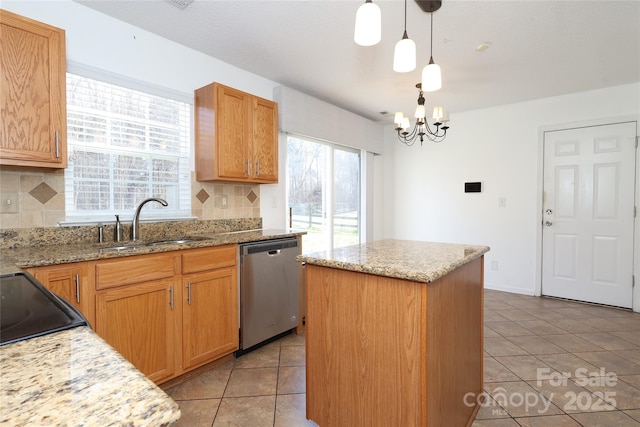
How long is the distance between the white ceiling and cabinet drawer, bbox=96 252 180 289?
65.3 inches

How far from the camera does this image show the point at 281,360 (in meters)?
2.50

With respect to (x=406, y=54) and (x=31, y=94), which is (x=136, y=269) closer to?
(x=31, y=94)

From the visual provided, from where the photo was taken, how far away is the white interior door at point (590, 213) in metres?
3.58

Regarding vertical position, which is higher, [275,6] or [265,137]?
[275,6]

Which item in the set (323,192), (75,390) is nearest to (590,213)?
(323,192)

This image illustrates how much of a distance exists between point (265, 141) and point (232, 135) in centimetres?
37

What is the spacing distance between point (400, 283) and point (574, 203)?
3714 mm

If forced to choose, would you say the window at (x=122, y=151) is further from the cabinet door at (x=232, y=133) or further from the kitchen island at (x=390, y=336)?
the kitchen island at (x=390, y=336)

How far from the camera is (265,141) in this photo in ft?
9.91

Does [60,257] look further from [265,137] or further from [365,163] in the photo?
[365,163]

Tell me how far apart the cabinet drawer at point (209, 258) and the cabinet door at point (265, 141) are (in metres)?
0.83

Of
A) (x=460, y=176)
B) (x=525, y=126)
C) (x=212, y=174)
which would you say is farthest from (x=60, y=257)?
(x=525, y=126)

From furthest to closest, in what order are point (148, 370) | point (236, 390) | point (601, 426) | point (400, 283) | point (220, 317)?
point (220, 317)
point (236, 390)
point (148, 370)
point (601, 426)
point (400, 283)

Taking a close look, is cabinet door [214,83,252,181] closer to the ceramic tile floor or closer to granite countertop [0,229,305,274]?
granite countertop [0,229,305,274]
